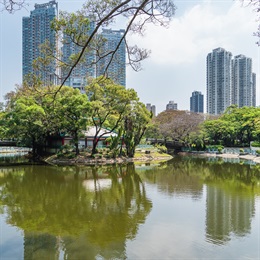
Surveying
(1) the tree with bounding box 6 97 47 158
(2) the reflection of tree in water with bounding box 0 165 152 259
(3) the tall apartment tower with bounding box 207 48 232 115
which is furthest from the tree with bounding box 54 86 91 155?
(3) the tall apartment tower with bounding box 207 48 232 115

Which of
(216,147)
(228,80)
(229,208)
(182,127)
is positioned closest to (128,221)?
(229,208)

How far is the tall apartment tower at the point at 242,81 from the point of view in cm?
4966

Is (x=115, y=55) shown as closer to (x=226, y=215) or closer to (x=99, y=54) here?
(x=99, y=54)

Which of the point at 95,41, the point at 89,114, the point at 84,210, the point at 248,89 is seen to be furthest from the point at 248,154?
the point at 95,41

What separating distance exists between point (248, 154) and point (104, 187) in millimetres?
25942

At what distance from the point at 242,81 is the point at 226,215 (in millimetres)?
Answer: 49775

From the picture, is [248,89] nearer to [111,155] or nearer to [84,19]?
[111,155]

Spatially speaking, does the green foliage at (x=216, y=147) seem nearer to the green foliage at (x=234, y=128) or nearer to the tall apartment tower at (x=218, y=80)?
the green foliage at (x=234, y=128)

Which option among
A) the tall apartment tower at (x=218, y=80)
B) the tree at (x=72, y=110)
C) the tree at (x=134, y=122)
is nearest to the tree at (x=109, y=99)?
the tree at (x=72, y=110)

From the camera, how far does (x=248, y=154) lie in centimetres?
3388

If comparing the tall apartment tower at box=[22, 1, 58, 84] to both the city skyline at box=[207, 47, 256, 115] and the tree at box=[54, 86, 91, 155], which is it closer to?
the tree at box=[54, 86, 91, 155]

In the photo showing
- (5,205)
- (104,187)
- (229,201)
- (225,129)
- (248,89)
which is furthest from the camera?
(248,89)

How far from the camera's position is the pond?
5.88 m

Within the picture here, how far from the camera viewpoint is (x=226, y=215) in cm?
838
